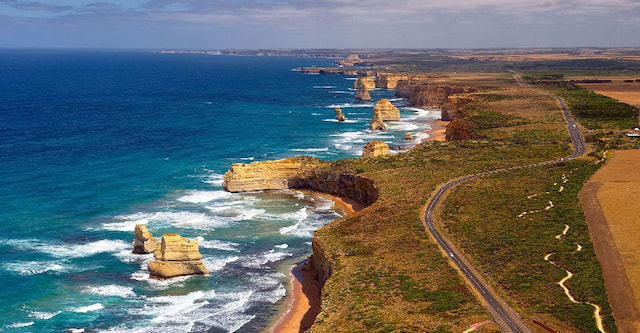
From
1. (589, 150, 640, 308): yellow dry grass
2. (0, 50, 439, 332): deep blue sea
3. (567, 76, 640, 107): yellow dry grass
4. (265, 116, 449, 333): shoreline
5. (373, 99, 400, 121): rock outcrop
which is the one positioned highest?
(567, 76, 640, 107): yellow dry grass

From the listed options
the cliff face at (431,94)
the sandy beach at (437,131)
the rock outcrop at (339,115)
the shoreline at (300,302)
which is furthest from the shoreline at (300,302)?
the cliff face at (431,94)

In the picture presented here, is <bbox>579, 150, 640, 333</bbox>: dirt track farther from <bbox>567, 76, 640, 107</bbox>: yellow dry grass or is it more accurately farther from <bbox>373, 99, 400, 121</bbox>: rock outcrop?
<bbox>373, 99, 400, 121</bbox>: rock outcrop

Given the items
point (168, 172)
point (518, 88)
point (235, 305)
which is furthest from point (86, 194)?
point (518, 88)

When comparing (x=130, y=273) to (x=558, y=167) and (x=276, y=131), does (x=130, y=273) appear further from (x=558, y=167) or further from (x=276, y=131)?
(x=276, y=131)

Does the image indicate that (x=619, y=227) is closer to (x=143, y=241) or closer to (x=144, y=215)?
(x=143, y=241)

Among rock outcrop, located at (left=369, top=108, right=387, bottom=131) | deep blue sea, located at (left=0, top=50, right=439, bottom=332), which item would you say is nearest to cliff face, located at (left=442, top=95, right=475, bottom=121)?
deep blue sea, located at (left=0, top=50, right=439, bottom=332)

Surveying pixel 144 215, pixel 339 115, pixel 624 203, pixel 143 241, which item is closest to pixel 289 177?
pixel 144 215
